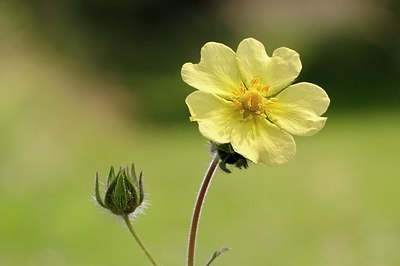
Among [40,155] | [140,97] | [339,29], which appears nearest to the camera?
[40,155]

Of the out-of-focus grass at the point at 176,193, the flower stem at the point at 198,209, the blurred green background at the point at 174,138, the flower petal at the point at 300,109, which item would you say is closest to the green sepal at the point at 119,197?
the flower stem at the point at 198,209

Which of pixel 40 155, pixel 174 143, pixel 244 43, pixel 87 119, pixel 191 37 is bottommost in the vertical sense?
pixel 244 43

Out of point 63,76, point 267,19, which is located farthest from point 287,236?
point 267,19

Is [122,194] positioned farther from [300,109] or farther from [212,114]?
[300,109]

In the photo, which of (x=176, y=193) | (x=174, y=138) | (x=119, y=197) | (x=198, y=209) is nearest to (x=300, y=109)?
(x=198, y=209)

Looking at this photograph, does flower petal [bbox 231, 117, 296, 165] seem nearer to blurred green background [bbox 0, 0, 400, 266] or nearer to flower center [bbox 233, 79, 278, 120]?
flower center [bbox 233, 79, 278, 120]

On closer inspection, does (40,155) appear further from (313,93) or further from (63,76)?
(313,93)
